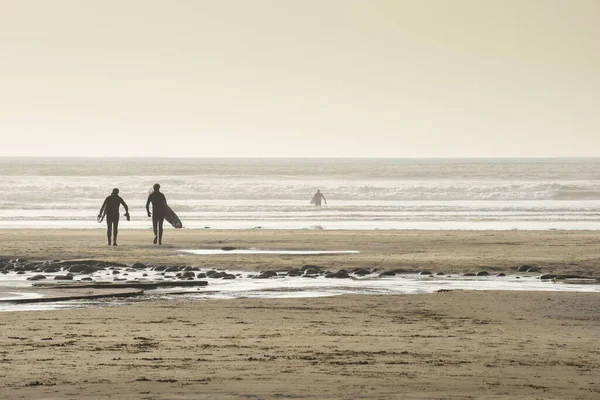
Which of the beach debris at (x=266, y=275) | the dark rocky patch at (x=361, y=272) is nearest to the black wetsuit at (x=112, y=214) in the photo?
the beach debris at (x=266, y=275)

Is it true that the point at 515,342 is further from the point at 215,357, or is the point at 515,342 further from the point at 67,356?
the point at 67,356

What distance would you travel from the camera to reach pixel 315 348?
11086mm

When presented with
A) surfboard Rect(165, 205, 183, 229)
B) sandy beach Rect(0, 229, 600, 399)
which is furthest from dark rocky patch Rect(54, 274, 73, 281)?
surfboard Rect(165, 205, 183, 229)

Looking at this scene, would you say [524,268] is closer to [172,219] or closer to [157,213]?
[157,213]

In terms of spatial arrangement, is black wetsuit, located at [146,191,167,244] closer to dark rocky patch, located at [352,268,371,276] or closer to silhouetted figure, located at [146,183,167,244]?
silhouetted figure, located at [146,183,167,244]

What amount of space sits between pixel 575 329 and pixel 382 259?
1049 centimetres

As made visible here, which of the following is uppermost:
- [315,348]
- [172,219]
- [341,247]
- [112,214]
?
[112,214]

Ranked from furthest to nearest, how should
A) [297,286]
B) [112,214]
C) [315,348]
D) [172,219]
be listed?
1. [172,219]
2. [112,214]
3. [297,286]
4. [315,348]

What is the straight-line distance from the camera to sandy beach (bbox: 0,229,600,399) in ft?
29.5

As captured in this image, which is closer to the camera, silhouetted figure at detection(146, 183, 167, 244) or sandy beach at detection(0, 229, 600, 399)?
sandy beach at detection(0, 229, 600, 399)

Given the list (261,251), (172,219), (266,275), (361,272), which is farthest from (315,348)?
(172,219)

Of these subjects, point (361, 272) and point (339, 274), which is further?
point (361, 272)

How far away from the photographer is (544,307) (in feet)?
48.9

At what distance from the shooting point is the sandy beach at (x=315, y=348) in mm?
8984
